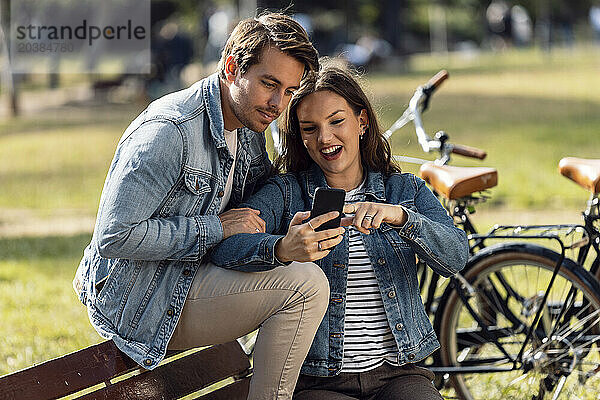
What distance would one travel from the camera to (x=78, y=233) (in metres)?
8.49

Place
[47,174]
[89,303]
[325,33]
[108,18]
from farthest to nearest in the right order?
[325,33], [108,18], [47,174], [89,303]

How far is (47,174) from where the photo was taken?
1260cm

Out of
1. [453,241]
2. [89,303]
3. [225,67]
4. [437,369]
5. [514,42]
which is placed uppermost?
[225,67]

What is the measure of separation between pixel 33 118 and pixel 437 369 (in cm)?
1861

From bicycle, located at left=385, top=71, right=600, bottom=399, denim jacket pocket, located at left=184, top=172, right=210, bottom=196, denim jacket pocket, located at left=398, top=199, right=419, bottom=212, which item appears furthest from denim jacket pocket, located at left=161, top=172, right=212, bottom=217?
bicycle, located at left=385, top=71, right=600, bottom=399

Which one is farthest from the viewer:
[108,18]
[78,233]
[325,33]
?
[325,33]

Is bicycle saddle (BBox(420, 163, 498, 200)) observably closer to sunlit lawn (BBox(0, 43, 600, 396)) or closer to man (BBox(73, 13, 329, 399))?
sunlit lawn (BBox(0, 43, 600, 396))

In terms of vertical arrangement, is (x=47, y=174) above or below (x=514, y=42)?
above

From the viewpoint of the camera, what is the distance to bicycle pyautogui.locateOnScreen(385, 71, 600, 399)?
11.5ft

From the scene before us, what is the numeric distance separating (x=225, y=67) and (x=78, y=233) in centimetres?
602

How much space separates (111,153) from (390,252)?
1202cm

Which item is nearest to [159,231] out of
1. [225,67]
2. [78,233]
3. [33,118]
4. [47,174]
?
[225,67]

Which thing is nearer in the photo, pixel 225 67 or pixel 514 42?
pixel 225 67

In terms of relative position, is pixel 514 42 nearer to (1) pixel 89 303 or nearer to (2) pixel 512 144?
(2) pixel 512 144
